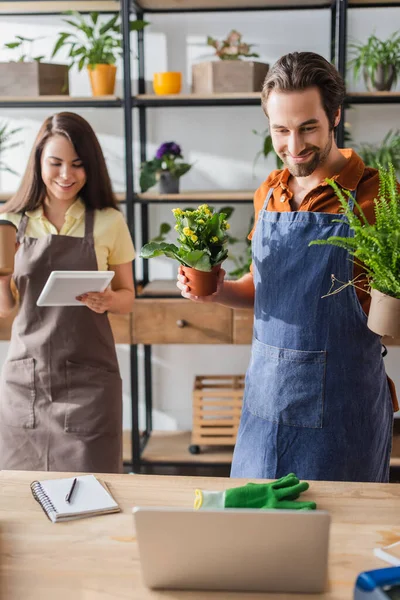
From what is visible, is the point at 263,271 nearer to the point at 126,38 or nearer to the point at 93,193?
the point at 93,193

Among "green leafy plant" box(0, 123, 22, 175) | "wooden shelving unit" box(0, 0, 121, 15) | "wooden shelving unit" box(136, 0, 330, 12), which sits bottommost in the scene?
"green leafy plant" box(0, 123, 22, 175)

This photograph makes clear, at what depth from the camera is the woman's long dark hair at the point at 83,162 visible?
2371 mm

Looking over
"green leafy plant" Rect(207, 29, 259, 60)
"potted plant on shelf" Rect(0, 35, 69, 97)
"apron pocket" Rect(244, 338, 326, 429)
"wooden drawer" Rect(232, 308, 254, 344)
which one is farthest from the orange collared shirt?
"potted plant on shelf" Rect(0, 35, 69, 97)

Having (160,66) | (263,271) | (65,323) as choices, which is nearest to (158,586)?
(263,271)

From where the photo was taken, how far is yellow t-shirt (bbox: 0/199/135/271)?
245 centimetres

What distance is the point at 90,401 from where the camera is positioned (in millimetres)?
2395

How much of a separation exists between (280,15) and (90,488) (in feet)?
9.26

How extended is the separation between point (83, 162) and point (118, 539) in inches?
56.6

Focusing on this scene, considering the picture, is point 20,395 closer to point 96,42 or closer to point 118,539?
point 118,539

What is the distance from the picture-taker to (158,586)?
3.67ft

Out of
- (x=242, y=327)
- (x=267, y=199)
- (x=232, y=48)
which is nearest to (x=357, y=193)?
(x=267, y=199)

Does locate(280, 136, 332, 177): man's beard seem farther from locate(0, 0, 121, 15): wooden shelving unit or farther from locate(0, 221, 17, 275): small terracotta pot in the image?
locate(0, 0, 121, 15): wooden shelving unit

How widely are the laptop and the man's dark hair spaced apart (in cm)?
111

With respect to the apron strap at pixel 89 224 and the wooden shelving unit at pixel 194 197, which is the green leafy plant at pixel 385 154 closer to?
the wooden shelving unit at pixel 194 197
